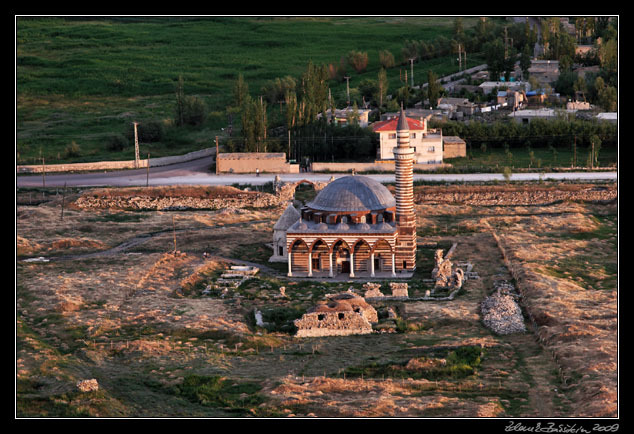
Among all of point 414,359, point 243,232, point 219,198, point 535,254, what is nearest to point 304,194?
point 219,198

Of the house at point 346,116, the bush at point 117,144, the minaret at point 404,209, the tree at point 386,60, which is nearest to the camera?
the minaret at point 404,209

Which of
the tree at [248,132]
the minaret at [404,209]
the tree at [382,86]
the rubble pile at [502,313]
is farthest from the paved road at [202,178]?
the rubble pile at [502,313]

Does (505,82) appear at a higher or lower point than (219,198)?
higher

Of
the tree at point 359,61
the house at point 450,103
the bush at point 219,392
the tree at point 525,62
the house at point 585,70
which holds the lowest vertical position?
the bush at point 219,392

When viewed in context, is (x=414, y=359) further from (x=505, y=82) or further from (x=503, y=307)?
(x=505, y=82)

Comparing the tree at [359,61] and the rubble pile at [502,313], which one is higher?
the tree at [359,61]

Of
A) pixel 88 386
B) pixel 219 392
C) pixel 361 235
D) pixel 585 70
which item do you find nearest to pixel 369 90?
pixel 585 70

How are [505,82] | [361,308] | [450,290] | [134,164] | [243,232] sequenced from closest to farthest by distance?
[361,308] < [450,290] < [243,232] < [134,164] < [505,82]

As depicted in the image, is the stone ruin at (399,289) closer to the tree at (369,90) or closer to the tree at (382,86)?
the tree at (382,86)

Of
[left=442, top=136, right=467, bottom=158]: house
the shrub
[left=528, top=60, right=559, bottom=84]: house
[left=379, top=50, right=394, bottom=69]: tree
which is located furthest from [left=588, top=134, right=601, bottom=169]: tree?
[left=379, top=50, right=394, bottom=69]: tree
